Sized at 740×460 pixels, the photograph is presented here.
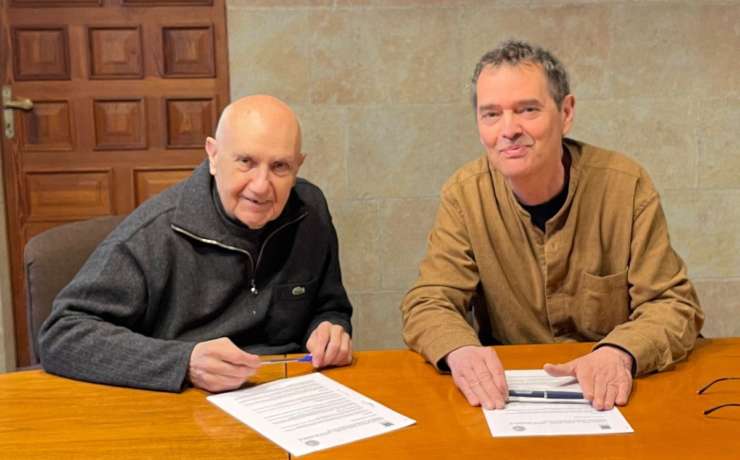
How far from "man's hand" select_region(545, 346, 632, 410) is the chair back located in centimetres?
127

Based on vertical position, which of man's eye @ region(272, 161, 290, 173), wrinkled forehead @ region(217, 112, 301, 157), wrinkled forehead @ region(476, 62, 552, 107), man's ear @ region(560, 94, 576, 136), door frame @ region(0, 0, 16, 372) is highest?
wrinkled forehead @ region(476, 62, 552, 107)

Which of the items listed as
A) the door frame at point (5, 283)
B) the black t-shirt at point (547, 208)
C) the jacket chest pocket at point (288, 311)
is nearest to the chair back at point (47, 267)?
the jacket chest pocket at point (288, 311)

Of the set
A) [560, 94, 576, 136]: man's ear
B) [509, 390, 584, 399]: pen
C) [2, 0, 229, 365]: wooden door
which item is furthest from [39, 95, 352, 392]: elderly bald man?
[2, 0, 229, 365]: wooden door

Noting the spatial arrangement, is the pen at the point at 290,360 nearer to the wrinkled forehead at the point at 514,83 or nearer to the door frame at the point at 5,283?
the wrinkled forehead at the point at 514,83

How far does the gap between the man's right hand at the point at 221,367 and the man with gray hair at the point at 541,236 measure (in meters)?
0.44

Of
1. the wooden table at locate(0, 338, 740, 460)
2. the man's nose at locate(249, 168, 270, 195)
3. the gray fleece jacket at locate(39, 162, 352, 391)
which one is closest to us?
the wooden table at locate(0, 338, 740, 460)

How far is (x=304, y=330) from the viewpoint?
6.91 ft

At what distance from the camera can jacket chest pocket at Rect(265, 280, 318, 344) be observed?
2010mm

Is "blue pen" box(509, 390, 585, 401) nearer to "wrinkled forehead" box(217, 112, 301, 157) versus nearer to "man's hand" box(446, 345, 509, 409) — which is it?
"man's hand" box(446, 345, 509, 409)

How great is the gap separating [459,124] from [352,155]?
1.62 feet

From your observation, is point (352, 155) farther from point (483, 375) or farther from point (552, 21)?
point (483, 375)

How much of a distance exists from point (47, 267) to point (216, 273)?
490mm

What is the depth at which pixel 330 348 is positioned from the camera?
68.2 inches

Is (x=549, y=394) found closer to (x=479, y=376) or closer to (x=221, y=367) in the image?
(x=479, y=376)
